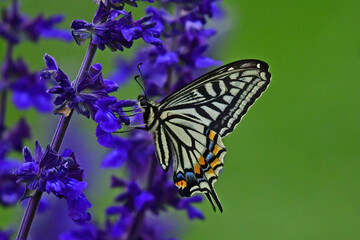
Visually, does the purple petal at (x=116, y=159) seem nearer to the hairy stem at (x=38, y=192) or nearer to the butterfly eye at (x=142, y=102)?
the butterfly eye at (x=142, y=102)

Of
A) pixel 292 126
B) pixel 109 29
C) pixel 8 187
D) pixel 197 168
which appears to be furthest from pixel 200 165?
pixel 292 126

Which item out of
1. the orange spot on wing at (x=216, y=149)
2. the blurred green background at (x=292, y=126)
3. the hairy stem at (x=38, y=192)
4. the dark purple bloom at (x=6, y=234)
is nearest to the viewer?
the hairy stem at (x=38, y=192)

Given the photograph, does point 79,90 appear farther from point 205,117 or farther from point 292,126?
point 292,126

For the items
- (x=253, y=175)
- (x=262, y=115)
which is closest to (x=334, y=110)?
(x=262, y=115)

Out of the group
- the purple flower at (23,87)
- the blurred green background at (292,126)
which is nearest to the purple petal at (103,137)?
the purple flower at (23,87)

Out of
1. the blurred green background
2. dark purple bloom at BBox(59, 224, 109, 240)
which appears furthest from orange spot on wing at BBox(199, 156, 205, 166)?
the blurred green background
